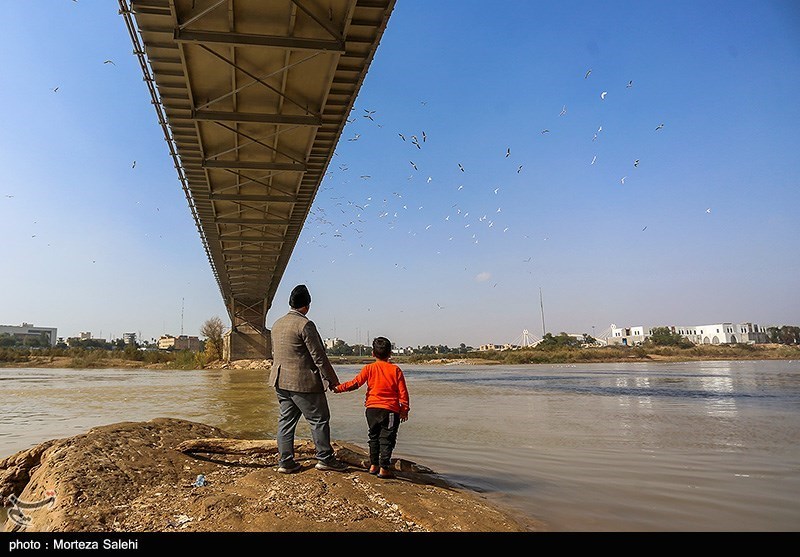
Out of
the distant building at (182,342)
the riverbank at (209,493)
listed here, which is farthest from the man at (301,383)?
the distant building at (182,342)

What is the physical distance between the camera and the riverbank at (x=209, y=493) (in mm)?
3121

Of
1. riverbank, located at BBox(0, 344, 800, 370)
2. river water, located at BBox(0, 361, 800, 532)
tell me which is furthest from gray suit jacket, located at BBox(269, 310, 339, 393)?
riverbank, located at BBox(0, 344, 800, 370)

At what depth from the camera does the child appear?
14.8ft

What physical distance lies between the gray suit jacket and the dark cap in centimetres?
20

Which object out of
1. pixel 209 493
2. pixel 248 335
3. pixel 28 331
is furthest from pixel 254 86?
pixel 28 331

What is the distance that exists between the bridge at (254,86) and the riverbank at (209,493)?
28.4 feet

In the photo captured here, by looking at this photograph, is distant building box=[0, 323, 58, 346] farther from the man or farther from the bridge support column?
the man

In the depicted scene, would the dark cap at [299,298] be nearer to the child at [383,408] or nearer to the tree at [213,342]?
the child at [383,408]

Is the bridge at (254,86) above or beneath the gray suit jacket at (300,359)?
above

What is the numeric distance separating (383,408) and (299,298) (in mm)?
1365

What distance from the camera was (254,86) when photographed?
43.2 feet
